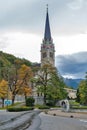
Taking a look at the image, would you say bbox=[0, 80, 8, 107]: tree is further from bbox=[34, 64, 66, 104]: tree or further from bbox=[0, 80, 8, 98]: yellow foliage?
bbox=[34, 64, 66, 104]: tree

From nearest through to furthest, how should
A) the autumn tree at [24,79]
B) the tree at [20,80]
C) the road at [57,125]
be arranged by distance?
the road at [57,125], the tree at [20,80], the autumn tree at [24,79]

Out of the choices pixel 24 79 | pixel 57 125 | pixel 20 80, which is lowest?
pixel 57 125

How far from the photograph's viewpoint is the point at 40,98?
146 m

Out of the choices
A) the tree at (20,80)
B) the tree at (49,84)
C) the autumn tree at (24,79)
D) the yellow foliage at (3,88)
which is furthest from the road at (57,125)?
the tree at (49,84)

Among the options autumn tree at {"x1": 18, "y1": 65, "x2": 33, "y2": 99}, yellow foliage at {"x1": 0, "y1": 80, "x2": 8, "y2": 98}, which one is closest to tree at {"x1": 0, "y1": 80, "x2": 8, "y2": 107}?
yellow foliage at {"x1": 0, "y1": 80, "x2": 8, "y2": 98}

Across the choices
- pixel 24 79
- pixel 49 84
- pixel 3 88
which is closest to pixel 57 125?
pixel 24 79

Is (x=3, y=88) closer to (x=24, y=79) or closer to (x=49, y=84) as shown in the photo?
(x=24, y=79)

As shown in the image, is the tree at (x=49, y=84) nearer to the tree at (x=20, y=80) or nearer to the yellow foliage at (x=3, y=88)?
the tree at (x=20, y=80)

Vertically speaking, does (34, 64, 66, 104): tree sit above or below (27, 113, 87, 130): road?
above

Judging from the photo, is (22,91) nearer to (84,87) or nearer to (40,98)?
(84,87)

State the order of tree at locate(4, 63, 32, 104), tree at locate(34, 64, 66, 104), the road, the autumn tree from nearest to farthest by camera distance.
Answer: the road, tree at locate(4, 63, 32, 104), the autumn tree, tree at locate(34, 64, 66, 104)

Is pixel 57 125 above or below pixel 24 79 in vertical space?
below

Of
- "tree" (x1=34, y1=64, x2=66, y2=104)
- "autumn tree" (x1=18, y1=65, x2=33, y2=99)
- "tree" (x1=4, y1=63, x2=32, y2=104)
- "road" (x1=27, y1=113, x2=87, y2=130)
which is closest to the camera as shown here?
"road" (x1=27, y1=113, x2=87, y2=130)

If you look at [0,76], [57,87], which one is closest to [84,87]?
[57,87]
